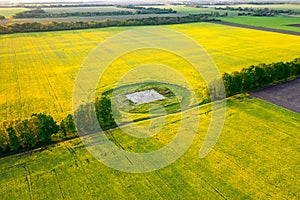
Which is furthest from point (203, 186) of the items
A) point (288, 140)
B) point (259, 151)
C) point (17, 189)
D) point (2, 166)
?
point (2, 166)

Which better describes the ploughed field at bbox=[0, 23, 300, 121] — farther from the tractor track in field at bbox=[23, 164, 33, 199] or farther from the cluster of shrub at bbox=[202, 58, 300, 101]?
the tractor track in field at bbox=[23, 164, 33, 199]

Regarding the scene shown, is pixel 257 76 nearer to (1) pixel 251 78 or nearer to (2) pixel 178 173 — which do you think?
(1) pixel 251 78

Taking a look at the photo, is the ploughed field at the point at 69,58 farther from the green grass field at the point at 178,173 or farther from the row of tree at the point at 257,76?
the green grass field at the point at 178,173

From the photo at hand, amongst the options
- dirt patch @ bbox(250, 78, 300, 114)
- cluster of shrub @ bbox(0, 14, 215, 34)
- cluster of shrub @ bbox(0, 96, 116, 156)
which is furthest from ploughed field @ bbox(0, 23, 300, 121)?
dirt patch @ bbox(250, 78, 300, 114)

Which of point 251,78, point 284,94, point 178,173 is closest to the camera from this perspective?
point 178,173

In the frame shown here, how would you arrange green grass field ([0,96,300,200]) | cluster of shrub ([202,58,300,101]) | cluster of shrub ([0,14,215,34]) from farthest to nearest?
cluster of shrub ([0,14,215,34]) → cluster of shrub ([202,58,300,101]) → green grass field ([0,96,300,200])

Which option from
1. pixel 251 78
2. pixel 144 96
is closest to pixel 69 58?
pixel 144 96

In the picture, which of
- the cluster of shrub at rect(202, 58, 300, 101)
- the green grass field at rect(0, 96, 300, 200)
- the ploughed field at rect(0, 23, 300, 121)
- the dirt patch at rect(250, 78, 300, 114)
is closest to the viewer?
the green grass field at rect(0, 96, 300, 200)
